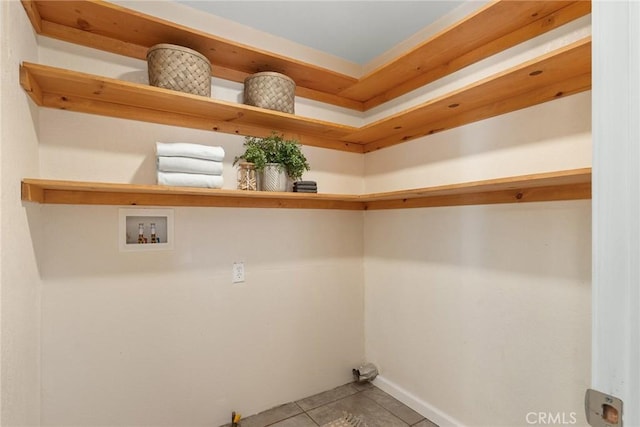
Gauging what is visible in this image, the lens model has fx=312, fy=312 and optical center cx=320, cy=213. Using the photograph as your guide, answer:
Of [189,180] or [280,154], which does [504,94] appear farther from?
[189,180]

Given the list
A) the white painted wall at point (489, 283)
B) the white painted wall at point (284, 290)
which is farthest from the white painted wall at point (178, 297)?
the white painted wall at point (489, 283)

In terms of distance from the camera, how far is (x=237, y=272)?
1.97m

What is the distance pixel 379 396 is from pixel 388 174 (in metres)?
1.59

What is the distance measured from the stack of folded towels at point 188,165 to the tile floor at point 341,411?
4.91 ft

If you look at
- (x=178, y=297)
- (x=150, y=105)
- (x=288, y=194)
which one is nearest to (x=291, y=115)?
(x=288, y=194)

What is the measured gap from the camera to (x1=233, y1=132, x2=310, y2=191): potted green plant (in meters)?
1.82

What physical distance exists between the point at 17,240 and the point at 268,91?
134cm

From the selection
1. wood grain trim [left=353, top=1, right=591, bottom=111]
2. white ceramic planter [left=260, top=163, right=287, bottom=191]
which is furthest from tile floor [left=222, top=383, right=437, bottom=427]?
wood grain trim [left=353, top=1, right=591, bottom=111]

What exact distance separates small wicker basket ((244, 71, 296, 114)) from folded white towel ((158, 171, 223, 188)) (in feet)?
1.78

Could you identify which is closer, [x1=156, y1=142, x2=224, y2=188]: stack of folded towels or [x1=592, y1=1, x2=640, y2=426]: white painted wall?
[x1=592, y1=1, x2=640, y2=426]: white painted wall

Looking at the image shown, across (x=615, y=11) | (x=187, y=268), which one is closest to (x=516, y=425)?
(x=615, y=11)

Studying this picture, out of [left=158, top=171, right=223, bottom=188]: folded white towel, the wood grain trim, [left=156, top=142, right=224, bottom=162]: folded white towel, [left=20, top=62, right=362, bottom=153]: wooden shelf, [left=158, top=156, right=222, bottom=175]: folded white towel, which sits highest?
the wood grain trim

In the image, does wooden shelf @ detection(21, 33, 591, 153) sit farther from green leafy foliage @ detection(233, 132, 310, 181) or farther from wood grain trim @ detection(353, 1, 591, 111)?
wood grain trim @ detection(353, 1, 591, 111)

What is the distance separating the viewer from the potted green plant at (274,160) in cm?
182
